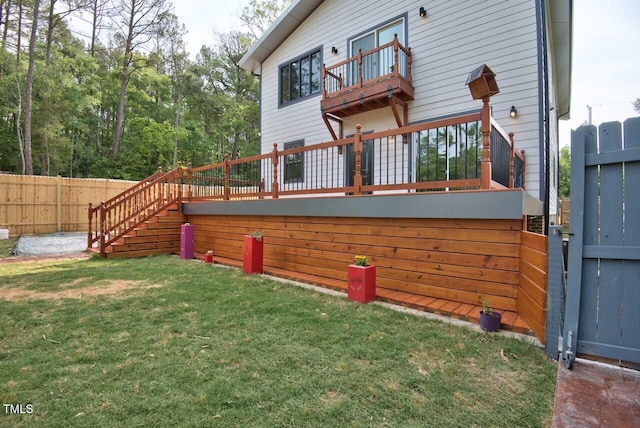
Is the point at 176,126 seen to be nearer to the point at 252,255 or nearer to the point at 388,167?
the point at 252,255

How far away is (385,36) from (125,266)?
740 centimetres

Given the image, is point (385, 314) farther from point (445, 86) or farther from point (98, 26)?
point (98, 26)

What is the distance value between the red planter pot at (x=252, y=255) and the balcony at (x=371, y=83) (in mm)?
3705

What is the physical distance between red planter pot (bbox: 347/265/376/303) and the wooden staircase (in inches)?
220

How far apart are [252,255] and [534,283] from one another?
4.09 meters

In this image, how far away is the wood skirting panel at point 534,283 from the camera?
259 centimetres

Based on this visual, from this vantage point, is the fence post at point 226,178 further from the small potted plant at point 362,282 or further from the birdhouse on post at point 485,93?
the birdhouse on post at point 485,93

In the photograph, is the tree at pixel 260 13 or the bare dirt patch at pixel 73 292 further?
the tree at pixel 260 13

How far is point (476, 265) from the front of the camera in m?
3.60

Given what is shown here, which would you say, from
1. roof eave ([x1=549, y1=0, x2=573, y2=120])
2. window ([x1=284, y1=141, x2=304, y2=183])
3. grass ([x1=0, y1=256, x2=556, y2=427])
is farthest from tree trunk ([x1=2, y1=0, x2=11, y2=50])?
roof eave ([x1=549, y1=0, x2=573, y2=120])

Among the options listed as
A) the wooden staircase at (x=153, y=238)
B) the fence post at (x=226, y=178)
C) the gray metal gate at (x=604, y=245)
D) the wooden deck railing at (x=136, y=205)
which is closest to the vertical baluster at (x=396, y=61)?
the fence post at (x=226, y=178)

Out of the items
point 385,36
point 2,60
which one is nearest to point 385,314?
point 385,36

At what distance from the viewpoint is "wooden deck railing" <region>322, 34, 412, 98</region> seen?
21.8 ft

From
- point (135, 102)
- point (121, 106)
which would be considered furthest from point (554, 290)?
point (135, 102)
